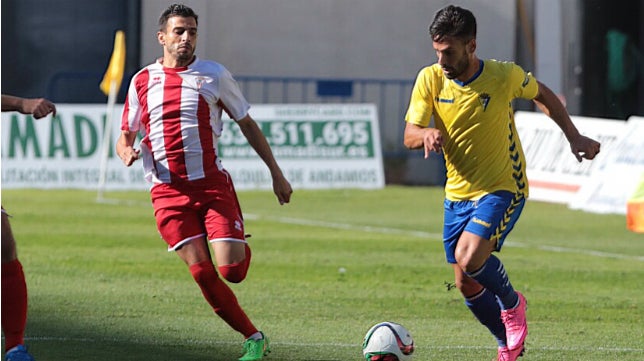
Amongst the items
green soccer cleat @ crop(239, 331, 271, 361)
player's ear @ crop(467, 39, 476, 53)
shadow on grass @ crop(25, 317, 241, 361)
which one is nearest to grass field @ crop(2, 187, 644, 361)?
shadow on grass @ crop(25, 317, 241, 361)

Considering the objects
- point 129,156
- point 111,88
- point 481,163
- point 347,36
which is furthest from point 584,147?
point 347,36

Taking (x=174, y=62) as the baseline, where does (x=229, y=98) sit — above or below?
below

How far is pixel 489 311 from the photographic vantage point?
8352mm

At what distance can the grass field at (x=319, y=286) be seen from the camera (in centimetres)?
898

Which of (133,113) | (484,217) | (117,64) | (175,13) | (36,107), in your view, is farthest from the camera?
(117,64)

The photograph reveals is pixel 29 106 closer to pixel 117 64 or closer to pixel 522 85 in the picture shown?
pixel 522 85

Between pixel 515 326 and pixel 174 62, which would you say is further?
pixel 174 62

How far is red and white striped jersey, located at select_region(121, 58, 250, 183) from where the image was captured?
8531 mm

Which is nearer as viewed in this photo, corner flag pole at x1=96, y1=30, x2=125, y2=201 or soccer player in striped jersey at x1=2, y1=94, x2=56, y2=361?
soccer player in striped jersey at x1=2, y1=94, x2=56, y2=361

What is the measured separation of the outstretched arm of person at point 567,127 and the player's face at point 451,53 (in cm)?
65

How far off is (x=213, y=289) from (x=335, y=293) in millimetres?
3158

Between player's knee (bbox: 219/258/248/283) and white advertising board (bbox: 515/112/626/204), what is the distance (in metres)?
11.7

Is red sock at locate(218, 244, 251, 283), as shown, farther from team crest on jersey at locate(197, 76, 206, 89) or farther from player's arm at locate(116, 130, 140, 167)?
team crest on jersey at locate(197, 76, 206, 89)

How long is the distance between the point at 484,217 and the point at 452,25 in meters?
1.09
